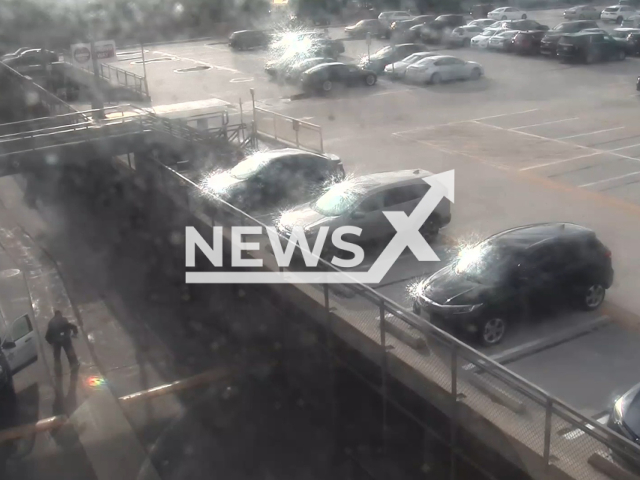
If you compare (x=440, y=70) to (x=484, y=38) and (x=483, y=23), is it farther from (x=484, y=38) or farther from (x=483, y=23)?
(x=483, y=23)

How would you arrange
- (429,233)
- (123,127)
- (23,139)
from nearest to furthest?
1. (429,233)
2. (23,139)
3. (123,127)

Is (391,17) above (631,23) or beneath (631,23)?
above

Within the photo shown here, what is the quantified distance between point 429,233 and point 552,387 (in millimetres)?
3995

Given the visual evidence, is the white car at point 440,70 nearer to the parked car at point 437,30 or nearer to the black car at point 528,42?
the black car at point 528,42

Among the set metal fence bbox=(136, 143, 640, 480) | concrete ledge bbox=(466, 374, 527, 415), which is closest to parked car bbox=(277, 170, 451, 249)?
metal fence bbox=(136, 143, 640, 480)

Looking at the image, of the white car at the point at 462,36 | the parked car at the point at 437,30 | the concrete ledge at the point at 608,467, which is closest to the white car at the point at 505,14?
the parked car at the point at 437,30

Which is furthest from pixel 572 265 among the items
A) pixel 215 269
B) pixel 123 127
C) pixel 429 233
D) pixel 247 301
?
pixel 123 127

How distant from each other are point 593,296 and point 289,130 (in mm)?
9563

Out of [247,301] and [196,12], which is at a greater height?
[196,12]

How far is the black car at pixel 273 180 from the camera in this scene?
11555 millimetres

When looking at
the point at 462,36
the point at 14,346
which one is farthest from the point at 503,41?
the point at 14,346

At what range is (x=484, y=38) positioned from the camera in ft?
108

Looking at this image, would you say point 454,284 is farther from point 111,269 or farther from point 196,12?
point 196,12

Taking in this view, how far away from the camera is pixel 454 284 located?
7.67 metres
